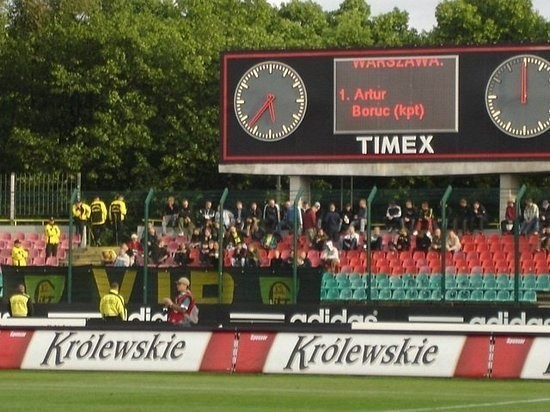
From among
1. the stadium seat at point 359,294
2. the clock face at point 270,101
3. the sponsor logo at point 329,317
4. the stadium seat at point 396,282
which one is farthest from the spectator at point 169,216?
the clock face at point 270,101

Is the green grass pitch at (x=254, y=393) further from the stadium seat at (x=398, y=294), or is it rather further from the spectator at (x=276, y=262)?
the stadium seat at (x=398, y=294)

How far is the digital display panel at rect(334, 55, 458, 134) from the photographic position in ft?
146

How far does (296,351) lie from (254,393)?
13.6ft

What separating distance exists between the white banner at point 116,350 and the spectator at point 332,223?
41.2 feet

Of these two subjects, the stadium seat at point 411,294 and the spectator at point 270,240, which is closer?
the stadium seat at point 411,294

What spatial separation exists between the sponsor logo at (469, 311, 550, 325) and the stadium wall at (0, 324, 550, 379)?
859 centimetres

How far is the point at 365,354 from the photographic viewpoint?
27.8 metres

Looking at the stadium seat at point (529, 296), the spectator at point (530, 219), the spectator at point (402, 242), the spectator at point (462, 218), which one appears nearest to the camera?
the spectator at point (530, 219)

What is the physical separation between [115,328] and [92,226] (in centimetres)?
1382

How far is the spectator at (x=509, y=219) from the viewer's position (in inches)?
1560

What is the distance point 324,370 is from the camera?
2784 cm

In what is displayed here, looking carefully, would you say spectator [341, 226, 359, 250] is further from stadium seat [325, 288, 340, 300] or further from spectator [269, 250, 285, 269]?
spectator [269, 250, 285, 269]

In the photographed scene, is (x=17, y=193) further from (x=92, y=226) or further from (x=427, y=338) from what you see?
(x=427, y=338)

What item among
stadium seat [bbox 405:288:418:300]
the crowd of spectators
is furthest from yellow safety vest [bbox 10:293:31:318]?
stadium seat [bbox 405:288:418:300]
